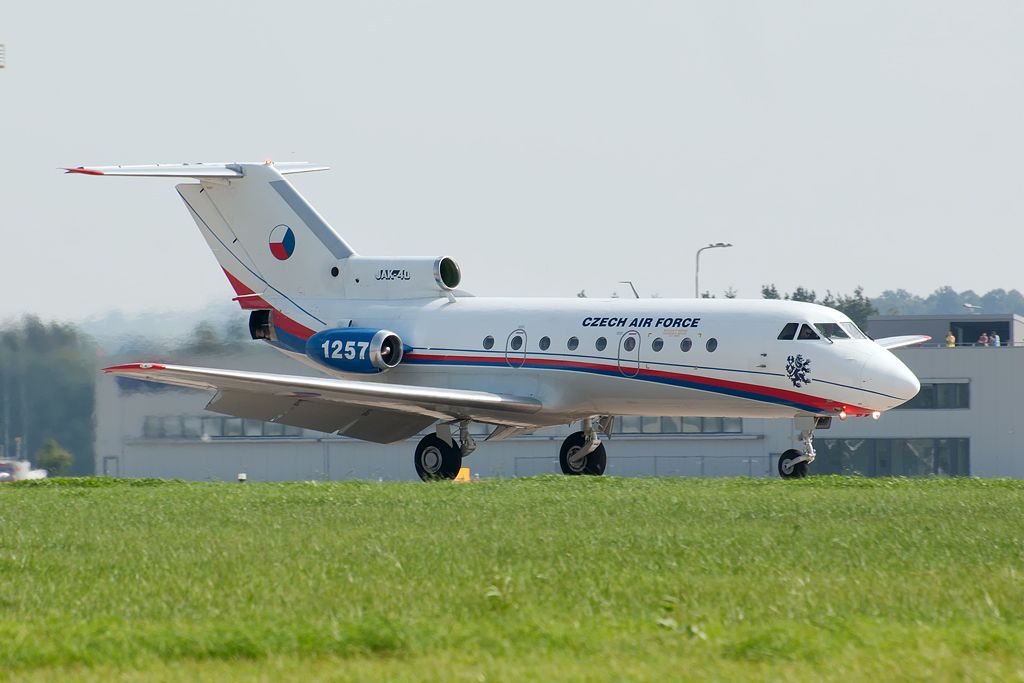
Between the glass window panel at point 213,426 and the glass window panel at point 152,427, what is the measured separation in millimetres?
2406

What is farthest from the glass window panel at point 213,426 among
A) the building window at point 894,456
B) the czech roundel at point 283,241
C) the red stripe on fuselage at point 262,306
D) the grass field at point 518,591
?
the grass field at point 518,591

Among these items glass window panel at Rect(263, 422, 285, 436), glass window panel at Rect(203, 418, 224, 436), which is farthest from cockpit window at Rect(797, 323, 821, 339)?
glass window panel at Rect(263, 422, 285, 436)

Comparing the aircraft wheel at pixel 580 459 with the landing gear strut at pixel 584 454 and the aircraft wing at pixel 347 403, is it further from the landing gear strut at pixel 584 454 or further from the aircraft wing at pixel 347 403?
the aircraft wing at pixel 347 403

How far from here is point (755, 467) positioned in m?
56.2

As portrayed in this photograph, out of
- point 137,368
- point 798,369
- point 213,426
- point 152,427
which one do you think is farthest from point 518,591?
point 213,426

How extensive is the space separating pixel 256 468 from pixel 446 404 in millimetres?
30816

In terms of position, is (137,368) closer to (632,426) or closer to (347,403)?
(347,403)

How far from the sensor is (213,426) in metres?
54.0

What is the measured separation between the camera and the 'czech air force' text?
27.2m

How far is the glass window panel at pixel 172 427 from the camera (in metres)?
50.2

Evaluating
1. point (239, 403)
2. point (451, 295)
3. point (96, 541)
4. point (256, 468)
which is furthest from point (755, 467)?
point (96, 541)

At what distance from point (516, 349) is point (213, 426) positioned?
27.6 meters

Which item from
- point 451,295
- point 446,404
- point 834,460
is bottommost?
point 834,460

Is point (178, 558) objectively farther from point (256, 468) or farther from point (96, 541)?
point (256, 468)
